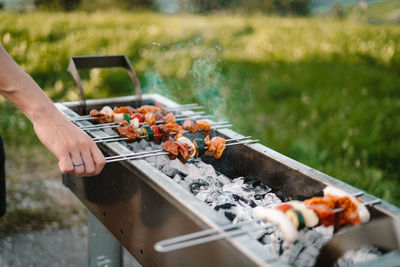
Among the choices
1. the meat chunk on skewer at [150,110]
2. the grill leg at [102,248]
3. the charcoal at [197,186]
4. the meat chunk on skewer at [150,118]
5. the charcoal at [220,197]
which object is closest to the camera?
the charcoal at [220,197]

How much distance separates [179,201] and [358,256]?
582 millimetres

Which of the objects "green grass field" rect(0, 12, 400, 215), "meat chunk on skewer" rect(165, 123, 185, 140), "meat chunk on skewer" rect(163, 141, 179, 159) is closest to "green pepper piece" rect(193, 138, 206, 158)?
"meat chunk on skewer" rect(163, 141, 179, 159)

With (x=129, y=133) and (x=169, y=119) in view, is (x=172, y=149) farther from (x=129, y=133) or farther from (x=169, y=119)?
(x=169, y=119)

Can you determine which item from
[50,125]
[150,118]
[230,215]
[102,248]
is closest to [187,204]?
[230,215]

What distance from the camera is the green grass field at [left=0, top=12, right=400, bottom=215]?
4422 mm

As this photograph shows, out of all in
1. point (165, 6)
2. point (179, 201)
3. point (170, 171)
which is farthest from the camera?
point (165, 6)

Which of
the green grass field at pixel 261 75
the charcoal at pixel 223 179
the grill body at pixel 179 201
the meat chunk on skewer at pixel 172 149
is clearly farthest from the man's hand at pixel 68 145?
the green grass field at pixel 261 75

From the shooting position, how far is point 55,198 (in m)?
4.12

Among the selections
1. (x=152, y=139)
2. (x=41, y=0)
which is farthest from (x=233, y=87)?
(x=41, y=0)

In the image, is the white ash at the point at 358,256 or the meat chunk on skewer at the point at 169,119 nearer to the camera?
the white ash at the point at 358,256

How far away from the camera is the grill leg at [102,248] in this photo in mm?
2535

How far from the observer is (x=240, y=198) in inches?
67.6

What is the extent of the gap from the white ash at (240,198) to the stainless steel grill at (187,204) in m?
0.07

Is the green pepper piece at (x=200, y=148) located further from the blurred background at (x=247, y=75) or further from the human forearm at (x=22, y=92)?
the blurred background at (x=247, y=75)
